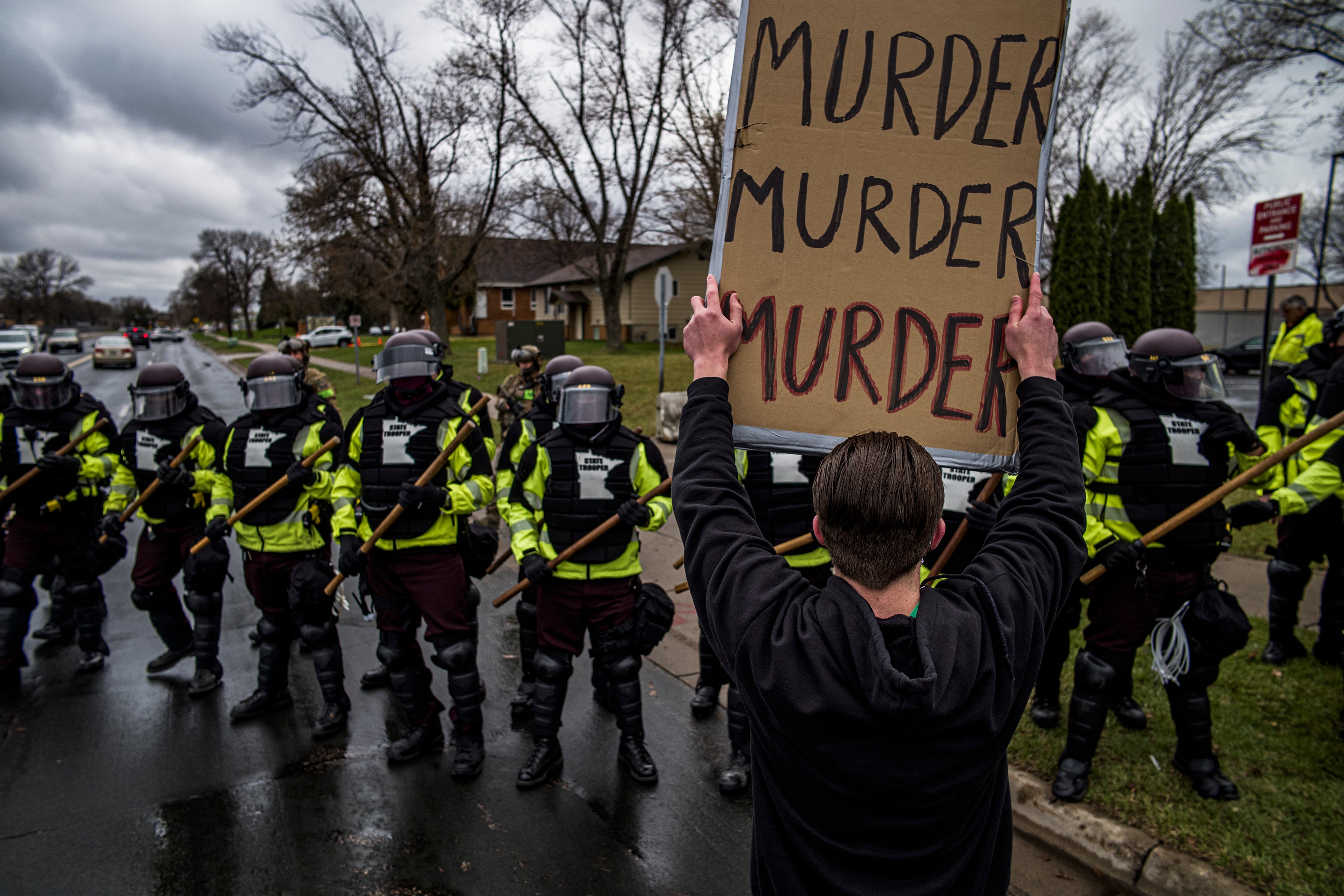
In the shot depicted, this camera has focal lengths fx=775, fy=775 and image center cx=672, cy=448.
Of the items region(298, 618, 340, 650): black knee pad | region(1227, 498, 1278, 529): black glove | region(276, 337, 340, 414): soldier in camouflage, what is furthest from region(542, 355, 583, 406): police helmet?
region(1227, 498, 1278, 529): black glove

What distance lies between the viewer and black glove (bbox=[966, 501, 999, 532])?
3332mm

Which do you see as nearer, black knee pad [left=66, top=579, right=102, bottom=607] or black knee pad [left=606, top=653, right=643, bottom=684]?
black knee pad [left=606, top=653, right=643, bottom=684]

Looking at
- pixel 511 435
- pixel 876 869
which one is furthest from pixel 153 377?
pixel 876 869

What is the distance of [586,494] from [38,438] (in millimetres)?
4447

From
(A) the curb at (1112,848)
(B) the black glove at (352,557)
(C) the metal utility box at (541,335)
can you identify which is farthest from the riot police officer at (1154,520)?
(C) the metal utility box at (541,335)

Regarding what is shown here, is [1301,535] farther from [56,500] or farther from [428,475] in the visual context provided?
[56,500]

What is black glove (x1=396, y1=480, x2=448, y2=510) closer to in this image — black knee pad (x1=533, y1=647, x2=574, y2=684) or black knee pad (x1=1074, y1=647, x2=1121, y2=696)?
black knee pad (x1=533, y1=647, x2=574, y2=684)

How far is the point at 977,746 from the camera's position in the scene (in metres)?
1.33

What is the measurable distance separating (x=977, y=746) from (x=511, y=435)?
145 inches

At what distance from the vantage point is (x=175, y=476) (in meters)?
5.28

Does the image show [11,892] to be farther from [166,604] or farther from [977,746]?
[977,746]

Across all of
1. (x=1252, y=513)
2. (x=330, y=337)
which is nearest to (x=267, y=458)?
(x=1252, y=513)

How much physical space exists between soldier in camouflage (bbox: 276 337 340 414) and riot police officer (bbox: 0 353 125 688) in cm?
165

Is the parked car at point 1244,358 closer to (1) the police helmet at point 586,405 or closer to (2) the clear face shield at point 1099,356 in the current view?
(2) the clear face shield at point 1099,356
